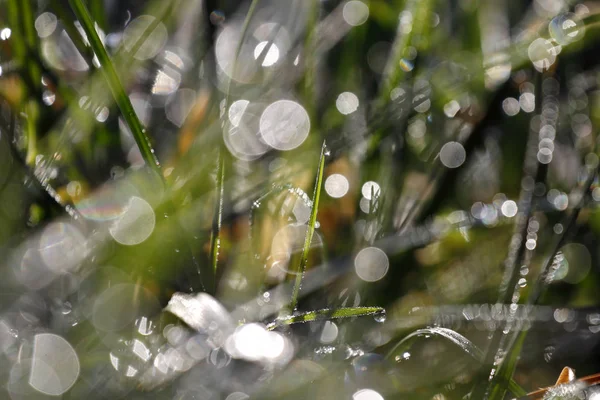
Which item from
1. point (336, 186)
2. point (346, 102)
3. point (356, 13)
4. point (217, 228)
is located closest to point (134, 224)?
point (217, 228)

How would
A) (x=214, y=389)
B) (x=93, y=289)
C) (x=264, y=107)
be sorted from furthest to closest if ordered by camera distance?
(x=264, y=107) → (x=93, y=289) → (x=214, y=389)

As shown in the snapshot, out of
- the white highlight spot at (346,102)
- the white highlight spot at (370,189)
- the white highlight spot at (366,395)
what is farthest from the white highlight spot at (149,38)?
the white highlight spot at (366,395)

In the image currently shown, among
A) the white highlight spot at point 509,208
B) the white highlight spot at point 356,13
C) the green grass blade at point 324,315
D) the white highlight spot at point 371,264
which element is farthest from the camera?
the white highlight spot at point 356,13

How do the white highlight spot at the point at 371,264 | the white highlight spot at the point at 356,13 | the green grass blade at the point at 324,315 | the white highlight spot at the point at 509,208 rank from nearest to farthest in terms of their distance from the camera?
1. the green grass blade at the point at 324,315
2. the white highlight spot at the point at 371,264
3. the white highlight spot at the point at 509,208
4. the white highlight spot at the point at 356,13

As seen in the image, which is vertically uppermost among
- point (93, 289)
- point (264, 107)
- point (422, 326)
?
point (264, 107)

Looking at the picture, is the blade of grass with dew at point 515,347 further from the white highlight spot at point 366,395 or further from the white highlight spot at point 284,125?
the white highlight spot at point 284,125

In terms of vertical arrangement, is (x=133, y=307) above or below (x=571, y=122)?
below

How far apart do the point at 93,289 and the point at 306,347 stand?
0.21 m

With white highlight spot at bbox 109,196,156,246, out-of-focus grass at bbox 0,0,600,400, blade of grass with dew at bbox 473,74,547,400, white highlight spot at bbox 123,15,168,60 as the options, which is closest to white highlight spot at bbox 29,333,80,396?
out-of-focus grass at bbox 0,0,600,400

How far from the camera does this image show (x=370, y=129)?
2.64 ft

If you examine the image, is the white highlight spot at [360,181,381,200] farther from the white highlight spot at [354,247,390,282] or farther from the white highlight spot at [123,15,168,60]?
the white highlight spot at [123,15,168,60]

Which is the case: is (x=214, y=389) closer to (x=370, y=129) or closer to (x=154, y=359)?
(x=154, y=359)

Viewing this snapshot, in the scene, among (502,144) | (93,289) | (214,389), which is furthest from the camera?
(502,144)

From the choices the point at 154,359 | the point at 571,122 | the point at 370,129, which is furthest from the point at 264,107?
the point at 154,359
